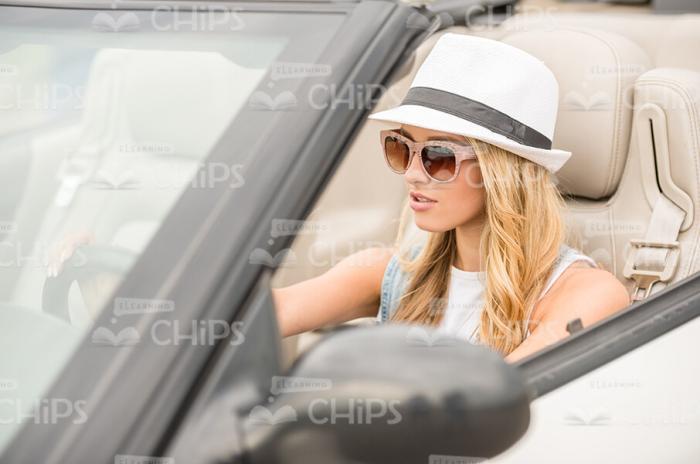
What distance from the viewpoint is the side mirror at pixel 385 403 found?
3.13 ft

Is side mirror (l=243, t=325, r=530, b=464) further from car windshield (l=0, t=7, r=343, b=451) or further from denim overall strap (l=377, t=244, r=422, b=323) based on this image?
denim overall strap (l=377, t=244, r=422, b=323)

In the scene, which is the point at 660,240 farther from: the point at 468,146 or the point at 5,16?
the point at 5,16

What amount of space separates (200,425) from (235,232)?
23cm

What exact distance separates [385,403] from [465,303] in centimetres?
127

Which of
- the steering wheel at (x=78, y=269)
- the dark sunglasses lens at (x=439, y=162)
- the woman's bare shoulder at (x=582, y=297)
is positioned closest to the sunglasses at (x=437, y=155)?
the dark sunglasses lens at (x=439, y=162)

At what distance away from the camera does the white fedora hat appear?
6.31 ft

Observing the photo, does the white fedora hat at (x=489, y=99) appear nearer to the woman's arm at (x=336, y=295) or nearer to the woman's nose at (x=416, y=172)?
the woman's nose at (x=416, y=172)

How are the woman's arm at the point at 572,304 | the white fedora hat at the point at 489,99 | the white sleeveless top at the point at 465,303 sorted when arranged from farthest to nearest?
the white sleeveless top at the point at 465,303 → the white fedora hat at the point at 489,99 → the woman's arm at the point at 572,304

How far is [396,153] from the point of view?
1.96 meters

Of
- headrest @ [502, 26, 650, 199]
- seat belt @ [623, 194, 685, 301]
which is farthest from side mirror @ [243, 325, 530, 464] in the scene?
headrest @ [502, 26, 650, 199]

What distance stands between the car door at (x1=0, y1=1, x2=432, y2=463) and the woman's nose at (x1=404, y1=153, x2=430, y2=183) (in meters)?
0.64

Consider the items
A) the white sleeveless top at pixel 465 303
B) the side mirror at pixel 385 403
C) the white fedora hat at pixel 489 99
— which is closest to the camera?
the side mirror at pixel 385 403

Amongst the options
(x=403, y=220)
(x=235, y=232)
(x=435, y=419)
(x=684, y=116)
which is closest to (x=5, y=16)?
(x=235, y=232)

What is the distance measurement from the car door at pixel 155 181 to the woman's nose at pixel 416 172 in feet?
2.08
